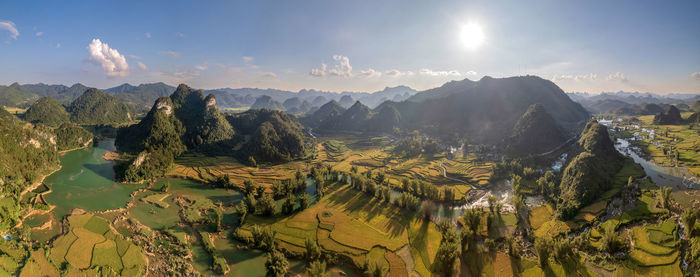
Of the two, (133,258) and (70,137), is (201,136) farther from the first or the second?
(133,258)

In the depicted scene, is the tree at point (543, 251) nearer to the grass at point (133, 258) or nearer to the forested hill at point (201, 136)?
the grass at point (133, 258)

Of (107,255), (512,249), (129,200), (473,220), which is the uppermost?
(473,220)

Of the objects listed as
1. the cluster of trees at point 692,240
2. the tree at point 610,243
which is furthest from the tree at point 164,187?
the cluster of trees at point 692,240

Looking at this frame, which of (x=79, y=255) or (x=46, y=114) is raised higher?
(x=46, y=114)

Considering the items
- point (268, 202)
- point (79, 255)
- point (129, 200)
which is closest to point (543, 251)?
point (268, 202)

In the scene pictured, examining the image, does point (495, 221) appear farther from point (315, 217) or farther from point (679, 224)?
point (315, 217)

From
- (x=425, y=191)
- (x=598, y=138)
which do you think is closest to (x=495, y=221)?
(x=425, y=191)
